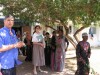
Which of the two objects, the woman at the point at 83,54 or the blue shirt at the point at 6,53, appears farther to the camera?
the woman at the point at 83,54

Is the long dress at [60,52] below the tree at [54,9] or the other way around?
below

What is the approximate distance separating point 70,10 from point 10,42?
4203 millimetres

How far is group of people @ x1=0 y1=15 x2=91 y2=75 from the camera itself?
4.76 metres

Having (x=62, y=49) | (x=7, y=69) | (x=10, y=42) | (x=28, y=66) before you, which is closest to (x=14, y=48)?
(x=10, y=42)

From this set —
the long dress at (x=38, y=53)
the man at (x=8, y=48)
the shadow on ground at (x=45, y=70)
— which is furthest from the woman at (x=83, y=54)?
the man at (x=8, y=48)

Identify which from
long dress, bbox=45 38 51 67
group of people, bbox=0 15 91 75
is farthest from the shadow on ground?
long dress, bbox=45 38 51 67

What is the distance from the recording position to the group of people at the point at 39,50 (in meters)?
4.76

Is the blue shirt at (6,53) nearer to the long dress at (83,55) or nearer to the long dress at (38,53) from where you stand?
the long dress at (83,55)

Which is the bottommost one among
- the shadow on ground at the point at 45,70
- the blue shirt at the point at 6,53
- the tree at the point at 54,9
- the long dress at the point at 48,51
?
the shadow on ground at the point at 45,70

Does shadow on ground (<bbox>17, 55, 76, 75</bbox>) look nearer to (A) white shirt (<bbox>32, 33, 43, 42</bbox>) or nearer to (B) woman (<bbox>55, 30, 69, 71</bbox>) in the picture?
(B) woman (<bbox>55, 30, 69, 71</bbox>)

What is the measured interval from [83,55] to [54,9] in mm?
1957

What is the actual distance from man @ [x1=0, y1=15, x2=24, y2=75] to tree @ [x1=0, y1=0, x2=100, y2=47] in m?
3.31

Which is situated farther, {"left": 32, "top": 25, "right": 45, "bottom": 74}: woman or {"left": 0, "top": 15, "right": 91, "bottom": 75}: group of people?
{"left": 32, "top": 25, "right": 45, "bottom": 74}: woman

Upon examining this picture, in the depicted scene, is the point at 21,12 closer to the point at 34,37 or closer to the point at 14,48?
the point at 34,37
